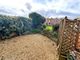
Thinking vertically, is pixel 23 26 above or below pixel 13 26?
below

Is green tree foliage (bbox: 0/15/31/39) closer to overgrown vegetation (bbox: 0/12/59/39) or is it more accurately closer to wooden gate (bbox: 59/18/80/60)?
overgrown vegetation (bbox: 0/12/59/39)

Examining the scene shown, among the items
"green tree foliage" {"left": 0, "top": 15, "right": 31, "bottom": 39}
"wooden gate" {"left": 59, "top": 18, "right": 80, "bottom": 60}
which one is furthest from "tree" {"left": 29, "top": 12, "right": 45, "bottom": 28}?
"wooden gate" {"left": 59, "top": 18, "right": 80, "bottom": 60}

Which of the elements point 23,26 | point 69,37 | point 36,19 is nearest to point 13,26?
point 23,26

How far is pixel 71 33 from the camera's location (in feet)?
28.5

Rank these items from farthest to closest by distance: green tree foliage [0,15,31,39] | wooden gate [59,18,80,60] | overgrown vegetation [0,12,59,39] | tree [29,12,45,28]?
tree [29,12,45,28] < overgrown vegetation [0,12,59,39] < green tree foliage [0,15,31,39] < wooden gate [59,18,80,60]

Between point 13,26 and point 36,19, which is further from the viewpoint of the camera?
point 36,19

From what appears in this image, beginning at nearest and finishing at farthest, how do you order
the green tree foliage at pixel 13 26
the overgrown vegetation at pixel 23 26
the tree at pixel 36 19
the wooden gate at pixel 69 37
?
1. the wooden gate at pixel 69 37
2. the green tree foliage at pixel 13 26
3. the overgrown vegetation at pixel 23 26
4. the tree at pixel 36 19

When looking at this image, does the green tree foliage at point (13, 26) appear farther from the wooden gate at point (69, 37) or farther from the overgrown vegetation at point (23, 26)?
the wooden gate at point (69, 37)

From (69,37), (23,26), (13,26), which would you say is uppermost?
(69,37)

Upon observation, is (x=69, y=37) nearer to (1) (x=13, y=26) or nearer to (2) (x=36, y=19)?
(1) (x=13, y=26)

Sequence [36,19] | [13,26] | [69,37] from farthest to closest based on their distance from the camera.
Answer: [36,19] → [13,26] → [69,37]

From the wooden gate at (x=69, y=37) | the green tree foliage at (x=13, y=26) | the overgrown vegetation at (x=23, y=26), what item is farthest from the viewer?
the overgrown vegetation at (x=23, y=26)

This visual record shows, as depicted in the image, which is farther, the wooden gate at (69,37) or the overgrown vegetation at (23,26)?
the overgrown vegetation at (23,26)

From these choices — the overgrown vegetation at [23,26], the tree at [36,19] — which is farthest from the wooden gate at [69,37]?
the tree at [36,19]
